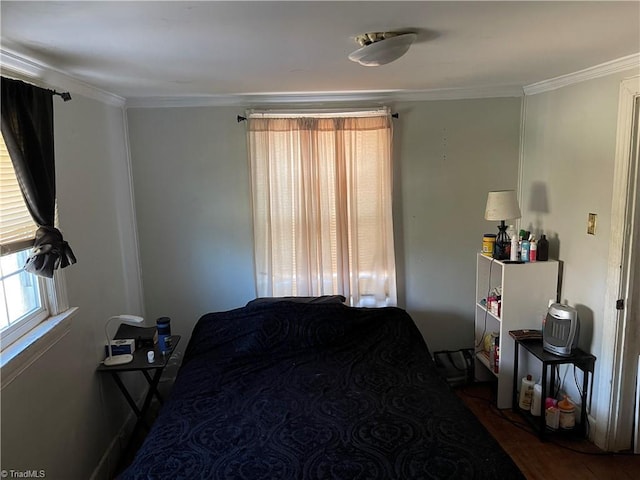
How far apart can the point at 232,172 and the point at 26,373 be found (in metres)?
1.95

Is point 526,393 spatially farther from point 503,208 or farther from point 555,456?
point 503,208

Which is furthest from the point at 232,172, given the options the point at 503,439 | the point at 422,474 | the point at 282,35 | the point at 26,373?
the point at 503,439

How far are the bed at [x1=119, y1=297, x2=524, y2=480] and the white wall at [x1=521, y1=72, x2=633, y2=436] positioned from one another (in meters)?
1.08

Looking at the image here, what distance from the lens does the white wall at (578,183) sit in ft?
8.50

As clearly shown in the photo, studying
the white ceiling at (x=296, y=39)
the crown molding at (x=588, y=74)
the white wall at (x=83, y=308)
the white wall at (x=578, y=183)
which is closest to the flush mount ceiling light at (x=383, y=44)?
the white ceiling at (x=296, y=39)

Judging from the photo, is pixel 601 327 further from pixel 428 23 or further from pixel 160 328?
pixel 160 328

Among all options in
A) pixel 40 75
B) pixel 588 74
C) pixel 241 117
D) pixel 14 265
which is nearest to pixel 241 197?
pixel 241 117

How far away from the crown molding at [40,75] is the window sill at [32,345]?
1151 millimetres

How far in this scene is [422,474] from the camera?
1.78 metres

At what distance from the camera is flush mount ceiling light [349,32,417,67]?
1.70 meters

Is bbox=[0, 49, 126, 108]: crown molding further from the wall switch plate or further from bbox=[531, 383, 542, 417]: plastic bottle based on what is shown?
bbox=[531, 383, 542, 417]: plastic bottle

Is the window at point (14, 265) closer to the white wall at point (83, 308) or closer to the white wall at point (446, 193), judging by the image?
the white wall at point (83, 308)

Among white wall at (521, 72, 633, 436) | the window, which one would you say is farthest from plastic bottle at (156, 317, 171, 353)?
white wall at (521, 72, 633, 436)

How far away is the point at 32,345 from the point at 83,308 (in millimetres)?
616
